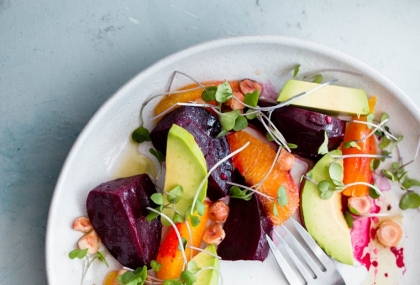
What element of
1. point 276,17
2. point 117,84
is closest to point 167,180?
point 117,84

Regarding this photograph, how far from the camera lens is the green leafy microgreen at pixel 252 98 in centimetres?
148

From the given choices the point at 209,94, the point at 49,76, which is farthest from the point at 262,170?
the point at 49,76

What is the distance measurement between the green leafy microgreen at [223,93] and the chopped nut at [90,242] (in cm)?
57

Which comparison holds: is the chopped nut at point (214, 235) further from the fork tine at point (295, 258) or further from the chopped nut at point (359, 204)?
the chopped nut at point (359, 204)

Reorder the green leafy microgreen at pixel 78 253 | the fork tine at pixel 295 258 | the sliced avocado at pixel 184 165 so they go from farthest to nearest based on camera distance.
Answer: the fork tine at pixel 295 258 → the green leafy microgreen at pixel 78 253 → the sliced avocado at pixel 184 165

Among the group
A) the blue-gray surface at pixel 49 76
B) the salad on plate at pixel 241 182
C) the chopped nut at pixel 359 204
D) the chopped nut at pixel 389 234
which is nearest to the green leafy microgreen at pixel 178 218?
the salad on plate at pixel 241 182

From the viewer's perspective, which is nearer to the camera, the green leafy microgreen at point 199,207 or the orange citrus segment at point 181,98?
the green leafy microgreen at point 199,207

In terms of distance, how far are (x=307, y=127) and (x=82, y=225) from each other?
75cm

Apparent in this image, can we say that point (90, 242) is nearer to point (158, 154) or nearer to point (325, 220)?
point (158, 154)

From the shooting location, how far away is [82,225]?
1533 millimetres

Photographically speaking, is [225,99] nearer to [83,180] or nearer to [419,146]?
[83,180]

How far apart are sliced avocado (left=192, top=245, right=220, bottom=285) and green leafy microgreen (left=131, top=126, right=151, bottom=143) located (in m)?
0.39

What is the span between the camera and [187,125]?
4.82 ft

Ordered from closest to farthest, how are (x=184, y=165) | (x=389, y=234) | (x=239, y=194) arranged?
(x=184, y=165), (x=239, y=194), (x=389, y=234)
